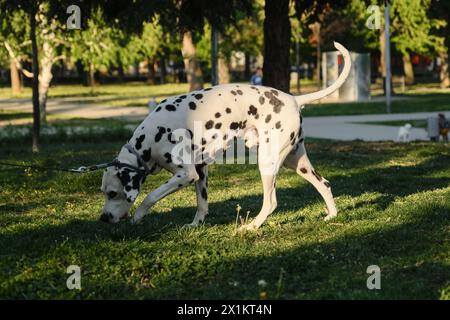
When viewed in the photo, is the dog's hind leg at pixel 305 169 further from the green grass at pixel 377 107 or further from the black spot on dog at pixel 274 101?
the green grass at pixel 377 107

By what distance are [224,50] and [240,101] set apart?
3868 centimetres

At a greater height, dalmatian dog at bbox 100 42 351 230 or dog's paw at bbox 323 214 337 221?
dalmatian dog at bbox 100 42 351 230

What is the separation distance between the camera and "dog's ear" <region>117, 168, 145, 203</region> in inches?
309

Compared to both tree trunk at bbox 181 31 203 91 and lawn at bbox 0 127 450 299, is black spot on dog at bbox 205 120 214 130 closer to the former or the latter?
lawn at bbox 0 127 450 299

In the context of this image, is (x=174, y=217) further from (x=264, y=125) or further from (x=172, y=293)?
(x=172, y=293)

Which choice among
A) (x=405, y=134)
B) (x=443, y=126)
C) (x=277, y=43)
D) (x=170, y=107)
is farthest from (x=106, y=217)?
(x=443, y=126)

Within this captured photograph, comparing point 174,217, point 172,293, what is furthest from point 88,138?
point 172,293

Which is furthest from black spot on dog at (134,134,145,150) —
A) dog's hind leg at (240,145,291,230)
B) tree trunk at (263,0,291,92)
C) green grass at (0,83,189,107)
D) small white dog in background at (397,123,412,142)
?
green grass at (0,83,189,107)

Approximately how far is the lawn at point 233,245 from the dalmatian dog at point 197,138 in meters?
0.35

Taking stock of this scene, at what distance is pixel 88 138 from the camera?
21.1 m

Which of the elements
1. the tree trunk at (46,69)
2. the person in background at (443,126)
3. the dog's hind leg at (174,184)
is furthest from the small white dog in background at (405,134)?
the dog's hind leg at (174,184)

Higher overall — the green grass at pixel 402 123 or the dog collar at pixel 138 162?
the dog collar at pixel 138 162

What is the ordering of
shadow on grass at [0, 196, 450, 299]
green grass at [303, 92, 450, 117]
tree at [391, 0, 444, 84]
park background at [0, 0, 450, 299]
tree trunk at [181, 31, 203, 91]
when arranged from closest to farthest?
shadow on grass at [0, 196, 450, 299] < park background at [0, 0, 450, 299] < green grass at [303, 92, 450, 117] < tree trunk at [181, 31, 203, 91] < tree at [391, 0, 444, 84]

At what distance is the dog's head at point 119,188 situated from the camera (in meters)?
7.84
